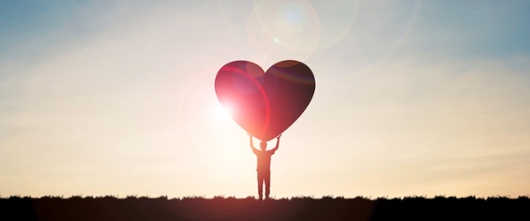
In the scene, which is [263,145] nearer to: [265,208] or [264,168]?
[264,168]

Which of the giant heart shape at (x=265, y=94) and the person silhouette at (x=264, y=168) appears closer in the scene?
the person silhouette at (x=264, y=168)

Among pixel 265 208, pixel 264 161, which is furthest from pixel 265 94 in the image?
pixel 265 208

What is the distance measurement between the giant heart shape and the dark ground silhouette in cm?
529

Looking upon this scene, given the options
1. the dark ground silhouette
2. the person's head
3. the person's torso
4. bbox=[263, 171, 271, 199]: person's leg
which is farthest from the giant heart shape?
the dark ground silhouette

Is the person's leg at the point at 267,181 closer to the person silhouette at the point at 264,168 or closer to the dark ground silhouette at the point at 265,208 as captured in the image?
the person silhouette at the point at 264,168

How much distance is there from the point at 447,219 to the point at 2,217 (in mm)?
11940

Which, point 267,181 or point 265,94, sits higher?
point 265,94

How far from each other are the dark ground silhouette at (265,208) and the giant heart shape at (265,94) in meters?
5.29

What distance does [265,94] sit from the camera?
2477 cm

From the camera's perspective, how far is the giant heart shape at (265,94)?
24516 mm

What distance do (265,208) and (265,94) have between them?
7236mm

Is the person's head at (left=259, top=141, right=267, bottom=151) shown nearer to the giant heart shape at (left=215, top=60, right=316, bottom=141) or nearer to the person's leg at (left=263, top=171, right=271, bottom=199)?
the person's leg at (left=263, top=171, right=271, bottom=199)

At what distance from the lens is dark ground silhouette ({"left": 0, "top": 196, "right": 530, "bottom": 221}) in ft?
56.9

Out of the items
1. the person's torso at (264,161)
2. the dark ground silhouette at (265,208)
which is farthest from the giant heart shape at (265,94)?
the dark ground silhouette at (265,208)
